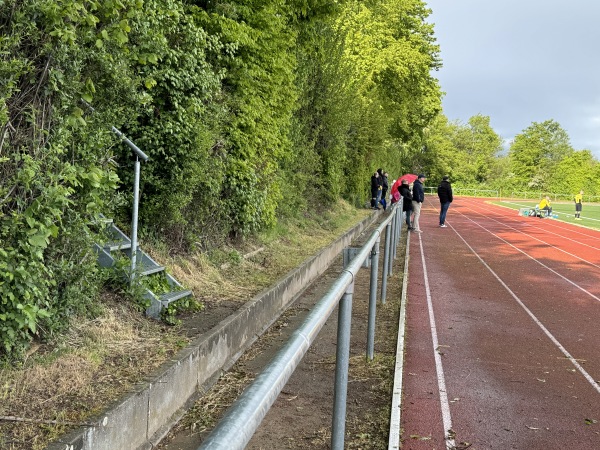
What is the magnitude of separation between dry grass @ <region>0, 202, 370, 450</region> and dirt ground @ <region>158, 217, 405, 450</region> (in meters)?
0.20

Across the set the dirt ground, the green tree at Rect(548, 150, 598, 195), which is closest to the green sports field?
the dirt ground

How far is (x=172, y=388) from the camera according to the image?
181 inches

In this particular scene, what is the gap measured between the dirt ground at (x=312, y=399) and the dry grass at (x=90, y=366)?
195mm

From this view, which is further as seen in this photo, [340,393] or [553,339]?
[553,339]

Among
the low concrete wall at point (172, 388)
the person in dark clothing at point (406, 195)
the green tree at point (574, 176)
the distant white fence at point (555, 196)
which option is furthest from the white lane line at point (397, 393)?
the green tree at point (574, 176)

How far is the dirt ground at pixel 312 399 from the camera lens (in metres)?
4.28

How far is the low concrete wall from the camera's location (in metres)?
3.59

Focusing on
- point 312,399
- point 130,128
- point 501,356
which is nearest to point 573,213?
point 501,356

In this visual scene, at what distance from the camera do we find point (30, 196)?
13.6ft

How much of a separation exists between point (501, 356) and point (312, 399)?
2546 mm

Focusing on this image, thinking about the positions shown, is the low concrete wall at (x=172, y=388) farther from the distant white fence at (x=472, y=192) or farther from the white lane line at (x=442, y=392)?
the distant white fence at (x=472, y=192)

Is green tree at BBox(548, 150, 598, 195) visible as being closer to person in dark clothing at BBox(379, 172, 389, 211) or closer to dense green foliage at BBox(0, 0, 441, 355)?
person in dark clothing at BBox(379, 172, 389, 211)

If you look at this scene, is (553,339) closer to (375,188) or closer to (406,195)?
(406,195)

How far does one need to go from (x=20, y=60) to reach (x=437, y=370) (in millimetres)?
4539
